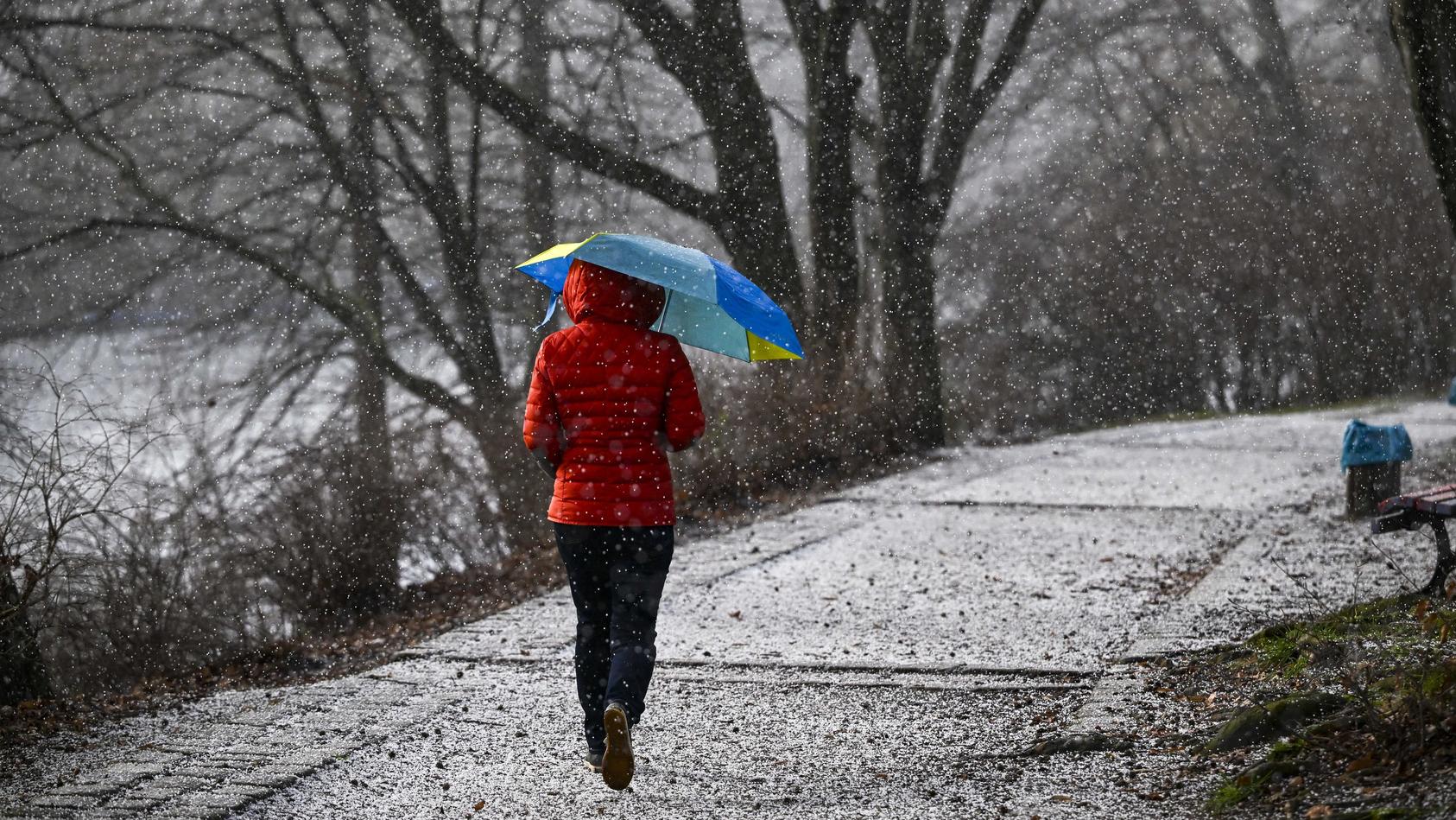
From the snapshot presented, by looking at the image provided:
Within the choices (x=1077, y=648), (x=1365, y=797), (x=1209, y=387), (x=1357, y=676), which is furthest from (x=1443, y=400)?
(x=1365, y=797)

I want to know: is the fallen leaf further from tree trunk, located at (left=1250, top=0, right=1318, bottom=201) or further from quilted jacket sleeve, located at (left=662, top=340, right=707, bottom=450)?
tree trunk, located at (left=1250, top=0, right=1318, bottom=201)

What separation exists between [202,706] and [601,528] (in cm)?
238

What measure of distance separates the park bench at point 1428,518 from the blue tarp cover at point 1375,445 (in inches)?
136

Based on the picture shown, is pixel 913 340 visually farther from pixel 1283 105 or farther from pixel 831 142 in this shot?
pixel 1283 105

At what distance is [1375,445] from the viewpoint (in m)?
9.86

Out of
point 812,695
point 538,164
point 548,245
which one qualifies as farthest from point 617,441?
point 538,164

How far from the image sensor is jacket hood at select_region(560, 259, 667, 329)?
15.5ft

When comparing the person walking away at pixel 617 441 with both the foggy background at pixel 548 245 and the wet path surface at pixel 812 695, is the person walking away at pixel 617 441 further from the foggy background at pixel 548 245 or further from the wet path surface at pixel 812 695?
the foggy background at pixel 548 245

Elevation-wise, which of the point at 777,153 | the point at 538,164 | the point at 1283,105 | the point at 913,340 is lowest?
the point at 913,340

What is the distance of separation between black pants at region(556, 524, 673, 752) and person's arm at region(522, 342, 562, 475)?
0.86ft

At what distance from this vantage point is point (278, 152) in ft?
53.1

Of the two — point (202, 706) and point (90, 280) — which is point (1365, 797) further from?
point (90, 280)

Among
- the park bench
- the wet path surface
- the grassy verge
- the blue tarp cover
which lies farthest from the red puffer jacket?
the blue tarp cover

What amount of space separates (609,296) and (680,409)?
17.3 inches
